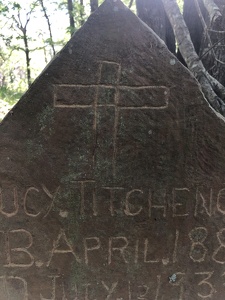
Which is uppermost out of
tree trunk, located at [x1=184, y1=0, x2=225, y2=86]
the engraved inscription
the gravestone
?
tree trunk, located at [x1=184, y1=0, x2=225, y2=86]

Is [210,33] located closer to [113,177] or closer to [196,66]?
[196,66]

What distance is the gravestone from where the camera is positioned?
1979 mm

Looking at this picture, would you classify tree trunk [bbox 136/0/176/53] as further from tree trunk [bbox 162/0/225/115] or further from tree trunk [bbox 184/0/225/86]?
tree trunk [bbox 162/0/225/115]

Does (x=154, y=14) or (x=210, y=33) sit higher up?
(x=154, y=14)

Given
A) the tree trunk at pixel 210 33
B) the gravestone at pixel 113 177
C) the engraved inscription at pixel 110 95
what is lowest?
the gravestone at pixel 113 177

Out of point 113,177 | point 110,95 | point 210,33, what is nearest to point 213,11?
point 210,33

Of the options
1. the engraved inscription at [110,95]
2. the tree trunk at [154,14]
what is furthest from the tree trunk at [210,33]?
the engraved inscription at [110,95]

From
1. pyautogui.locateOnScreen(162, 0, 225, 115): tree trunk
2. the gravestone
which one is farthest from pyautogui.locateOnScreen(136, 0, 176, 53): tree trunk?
the gravestone

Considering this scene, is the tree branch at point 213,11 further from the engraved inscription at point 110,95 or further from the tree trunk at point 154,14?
the engraved inscription at point 110,95

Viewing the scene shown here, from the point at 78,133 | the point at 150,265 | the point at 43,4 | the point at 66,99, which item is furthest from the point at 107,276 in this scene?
the point at 43,4

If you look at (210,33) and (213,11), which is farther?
Result: (210,33)

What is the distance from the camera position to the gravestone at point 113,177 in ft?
6.49

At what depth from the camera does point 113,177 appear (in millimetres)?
2107

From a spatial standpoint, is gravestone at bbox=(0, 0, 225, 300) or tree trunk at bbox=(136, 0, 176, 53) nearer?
gravestone at bbox=(0, 0, 225, 300)
